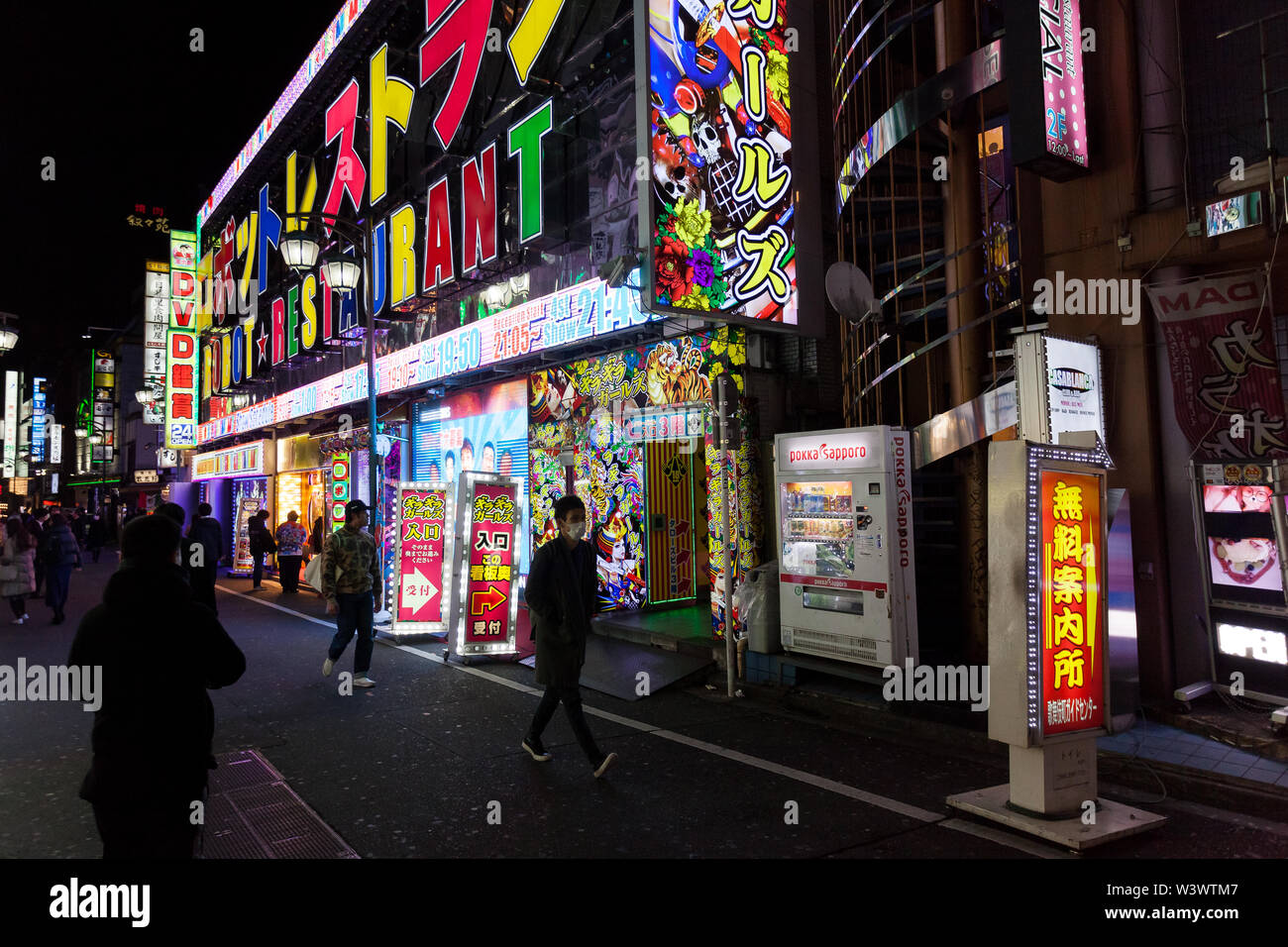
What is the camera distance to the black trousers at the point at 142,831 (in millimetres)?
3160

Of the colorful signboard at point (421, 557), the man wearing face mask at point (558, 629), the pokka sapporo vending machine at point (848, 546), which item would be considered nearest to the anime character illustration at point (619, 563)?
the colorful signboard at point (421, 557)


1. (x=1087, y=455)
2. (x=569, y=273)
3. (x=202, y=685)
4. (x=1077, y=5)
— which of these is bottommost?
(x=202, y=685)

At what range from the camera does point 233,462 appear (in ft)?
88.7

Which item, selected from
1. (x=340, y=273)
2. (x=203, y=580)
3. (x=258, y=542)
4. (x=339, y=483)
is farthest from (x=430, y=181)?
(x=203, y=580)

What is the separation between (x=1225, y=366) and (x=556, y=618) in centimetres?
593

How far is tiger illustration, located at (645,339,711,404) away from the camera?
34.7 feet

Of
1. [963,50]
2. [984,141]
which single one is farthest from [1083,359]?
[984,141]

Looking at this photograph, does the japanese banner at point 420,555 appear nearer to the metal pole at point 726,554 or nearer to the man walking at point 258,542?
the metal pole at point 726,554

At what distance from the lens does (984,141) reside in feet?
34.3

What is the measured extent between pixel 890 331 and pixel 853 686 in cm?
420

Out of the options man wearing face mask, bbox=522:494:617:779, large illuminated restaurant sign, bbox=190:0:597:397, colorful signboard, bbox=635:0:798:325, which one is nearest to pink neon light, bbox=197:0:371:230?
large illuminated restaurant sign, bbox=190:0:597:397

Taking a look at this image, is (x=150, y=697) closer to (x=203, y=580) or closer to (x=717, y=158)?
(x=717, y=158)

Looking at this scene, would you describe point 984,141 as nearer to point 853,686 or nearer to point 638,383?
point 638,383

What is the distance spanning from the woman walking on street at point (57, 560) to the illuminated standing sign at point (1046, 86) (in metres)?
15.9
